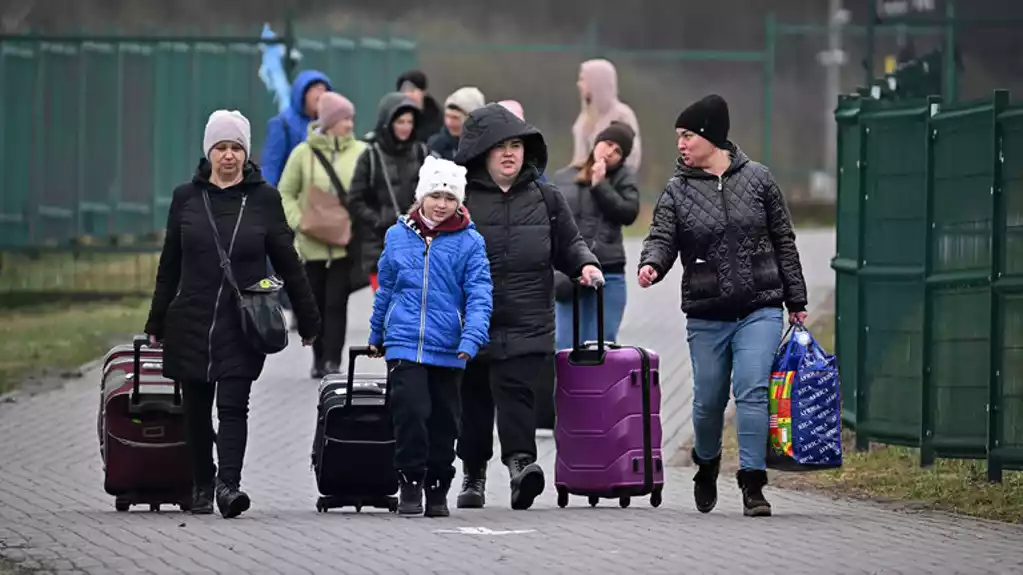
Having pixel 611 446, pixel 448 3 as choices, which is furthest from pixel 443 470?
pixel 448 3

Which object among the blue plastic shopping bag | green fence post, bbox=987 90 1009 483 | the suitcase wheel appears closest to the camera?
the blue plastic shopping bag

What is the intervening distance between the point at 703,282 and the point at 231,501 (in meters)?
2.07

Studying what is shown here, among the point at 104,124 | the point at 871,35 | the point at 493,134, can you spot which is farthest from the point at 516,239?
the point at 104,124

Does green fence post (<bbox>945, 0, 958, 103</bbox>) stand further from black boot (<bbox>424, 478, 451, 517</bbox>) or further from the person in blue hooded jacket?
black boot (<bbox>424, 478, 451, 517</bbox>)

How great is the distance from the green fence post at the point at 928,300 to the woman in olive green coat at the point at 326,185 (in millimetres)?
4370

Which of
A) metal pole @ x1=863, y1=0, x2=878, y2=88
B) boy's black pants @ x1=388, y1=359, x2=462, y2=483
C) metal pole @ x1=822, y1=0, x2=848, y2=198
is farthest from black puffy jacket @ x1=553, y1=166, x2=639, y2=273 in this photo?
metal pole @ x1=822, y1=0, x2=848, y2=198

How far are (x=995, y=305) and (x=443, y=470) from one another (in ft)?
8.42

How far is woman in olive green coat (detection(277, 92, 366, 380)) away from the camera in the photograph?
15344mm

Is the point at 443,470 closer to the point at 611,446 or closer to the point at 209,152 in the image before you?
the point at 611,446

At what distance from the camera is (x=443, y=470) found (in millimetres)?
10477

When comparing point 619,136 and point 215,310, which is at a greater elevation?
point 619,136

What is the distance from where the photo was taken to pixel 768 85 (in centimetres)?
2989

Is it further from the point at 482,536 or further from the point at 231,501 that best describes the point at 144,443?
the point at 482,536

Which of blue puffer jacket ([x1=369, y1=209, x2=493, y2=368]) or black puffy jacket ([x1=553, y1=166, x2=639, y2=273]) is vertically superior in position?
black puffy jacket ([x1=553, y1=166, x2=639, y2=273])
